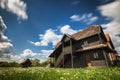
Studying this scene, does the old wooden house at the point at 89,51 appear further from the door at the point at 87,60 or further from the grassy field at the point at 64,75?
the grassy field at the point at 64,75

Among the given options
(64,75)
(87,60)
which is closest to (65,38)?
(87,60)

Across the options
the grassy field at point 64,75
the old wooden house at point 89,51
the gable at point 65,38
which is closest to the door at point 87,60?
the old wooden house at point 89,51

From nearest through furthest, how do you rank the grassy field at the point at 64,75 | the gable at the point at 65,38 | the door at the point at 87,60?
the grassy field at the point at 64,75
the door at the point at 87,60
the gable at the point at 65,38

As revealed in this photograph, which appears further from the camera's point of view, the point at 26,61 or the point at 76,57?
the point at 26,61

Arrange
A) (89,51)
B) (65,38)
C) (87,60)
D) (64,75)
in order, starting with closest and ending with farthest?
1. (64,75)
2. (89,51)
3. (87,60)
4. (65,38)

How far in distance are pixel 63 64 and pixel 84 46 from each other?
735 cm

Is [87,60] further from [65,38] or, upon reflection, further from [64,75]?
[64,75]

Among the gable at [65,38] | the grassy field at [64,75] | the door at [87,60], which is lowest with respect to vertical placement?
the grassy field at [64,75]

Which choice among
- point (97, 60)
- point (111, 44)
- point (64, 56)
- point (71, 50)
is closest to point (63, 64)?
point (64, 56)

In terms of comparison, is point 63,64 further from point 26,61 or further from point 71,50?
point 26,61

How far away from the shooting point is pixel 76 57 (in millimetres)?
30141

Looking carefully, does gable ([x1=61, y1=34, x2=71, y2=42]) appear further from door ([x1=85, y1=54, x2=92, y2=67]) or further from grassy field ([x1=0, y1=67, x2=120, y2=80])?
grassy field ([x1=0, y1=67, x2=120, y2=80])

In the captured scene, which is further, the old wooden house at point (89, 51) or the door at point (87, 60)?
the door at point (87, 60)

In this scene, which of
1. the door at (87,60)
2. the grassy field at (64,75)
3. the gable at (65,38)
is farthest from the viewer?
the gable at (65,38)
